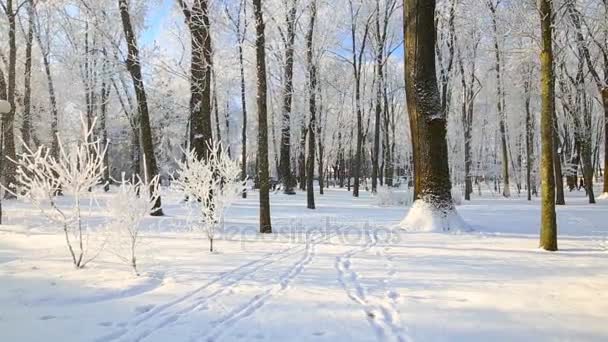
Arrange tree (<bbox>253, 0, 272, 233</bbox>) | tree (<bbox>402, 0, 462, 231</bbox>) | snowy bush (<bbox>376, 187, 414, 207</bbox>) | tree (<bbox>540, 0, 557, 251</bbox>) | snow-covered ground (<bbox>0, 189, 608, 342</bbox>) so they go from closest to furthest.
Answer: snow-covered ground (<bbox>0, 189, 608, 342</bbox>) < tree (<bbox>540, 0, 557, 251</bbox>) < tree (<bbox>253, 0, 272, 233</bbox>) < tree (<bbox>402, 0, 462, 231</bbox>) < snowy bush (<bbox>376, 187, 414, 207</bbox>)

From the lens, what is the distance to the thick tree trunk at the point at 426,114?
9891 mm

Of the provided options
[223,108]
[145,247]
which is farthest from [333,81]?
[145,247]

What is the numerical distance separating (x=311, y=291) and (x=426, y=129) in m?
6.30

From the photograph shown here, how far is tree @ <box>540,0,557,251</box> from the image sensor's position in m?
7.09

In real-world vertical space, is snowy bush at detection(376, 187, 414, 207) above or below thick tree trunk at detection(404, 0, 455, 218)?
below

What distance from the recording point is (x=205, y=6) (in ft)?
38.1

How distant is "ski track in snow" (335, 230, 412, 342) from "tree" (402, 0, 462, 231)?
3700mm

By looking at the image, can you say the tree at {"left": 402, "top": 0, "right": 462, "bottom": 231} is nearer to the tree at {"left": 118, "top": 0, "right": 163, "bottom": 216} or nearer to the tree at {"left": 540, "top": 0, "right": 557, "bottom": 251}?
the tree at {"left": 540, "top": 0, "right": 557, "bottom": 251}

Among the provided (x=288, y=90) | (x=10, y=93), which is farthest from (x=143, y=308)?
(x=288, y=90)

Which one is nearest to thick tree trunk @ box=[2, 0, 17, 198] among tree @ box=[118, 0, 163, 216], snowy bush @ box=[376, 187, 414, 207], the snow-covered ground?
tree @ box=[118, 0, 163, 216]

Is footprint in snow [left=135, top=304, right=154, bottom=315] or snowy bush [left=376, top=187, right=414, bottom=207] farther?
snowy bush [left=376, top=187, right=414, bottom=207]

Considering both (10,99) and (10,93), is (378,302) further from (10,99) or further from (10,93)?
(10,99)

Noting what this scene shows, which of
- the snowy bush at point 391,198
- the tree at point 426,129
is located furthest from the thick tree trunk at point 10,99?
the snowy bush at point 391,198

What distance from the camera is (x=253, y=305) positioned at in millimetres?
4172
